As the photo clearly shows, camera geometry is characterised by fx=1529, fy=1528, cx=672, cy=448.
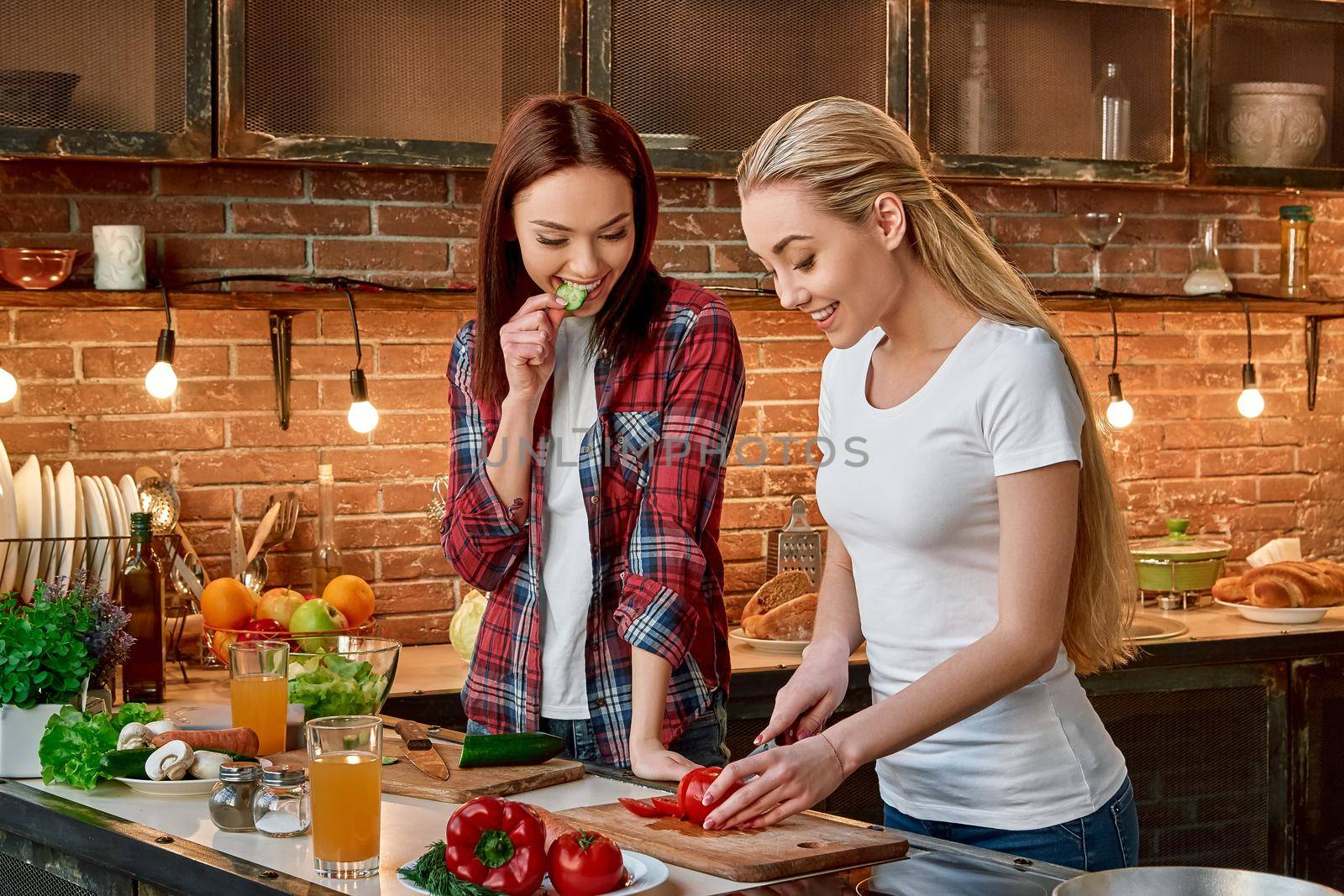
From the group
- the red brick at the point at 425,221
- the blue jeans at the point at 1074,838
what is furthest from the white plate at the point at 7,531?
the blue jeans at the point at 1074,838

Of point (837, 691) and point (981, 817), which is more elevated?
point (837, 691)

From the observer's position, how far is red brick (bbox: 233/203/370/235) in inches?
124

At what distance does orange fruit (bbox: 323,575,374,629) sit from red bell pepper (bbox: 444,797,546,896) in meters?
1.60

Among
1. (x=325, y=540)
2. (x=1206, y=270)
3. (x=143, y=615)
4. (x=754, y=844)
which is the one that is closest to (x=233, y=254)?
(x=325, y=540)

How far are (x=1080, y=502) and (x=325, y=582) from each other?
74.4 inches

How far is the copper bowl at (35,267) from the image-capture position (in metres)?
2.81

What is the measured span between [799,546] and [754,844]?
2.02 meters

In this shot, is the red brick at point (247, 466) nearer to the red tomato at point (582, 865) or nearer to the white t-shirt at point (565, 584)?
the white t-shirt at point (565, 584)

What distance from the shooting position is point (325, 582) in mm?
3156

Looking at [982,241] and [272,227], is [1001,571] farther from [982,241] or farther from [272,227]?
[272,227]

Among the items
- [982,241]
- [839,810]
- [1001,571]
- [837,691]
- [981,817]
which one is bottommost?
[839,810]

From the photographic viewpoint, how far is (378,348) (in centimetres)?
326

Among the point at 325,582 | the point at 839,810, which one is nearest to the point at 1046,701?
the point at 839,810

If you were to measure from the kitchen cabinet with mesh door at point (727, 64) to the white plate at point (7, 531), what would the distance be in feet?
4.38
